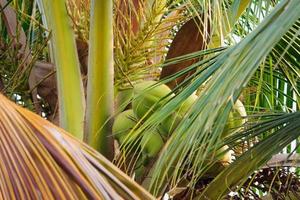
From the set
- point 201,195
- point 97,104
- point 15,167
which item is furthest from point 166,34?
point 15,167

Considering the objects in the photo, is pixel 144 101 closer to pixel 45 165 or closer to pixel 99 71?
pixel 99 71

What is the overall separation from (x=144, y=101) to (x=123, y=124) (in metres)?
0.07

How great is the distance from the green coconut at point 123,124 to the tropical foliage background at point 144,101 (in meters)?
0.01

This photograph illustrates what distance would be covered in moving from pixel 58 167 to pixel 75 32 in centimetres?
65

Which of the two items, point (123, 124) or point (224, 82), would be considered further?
point (123, 124)

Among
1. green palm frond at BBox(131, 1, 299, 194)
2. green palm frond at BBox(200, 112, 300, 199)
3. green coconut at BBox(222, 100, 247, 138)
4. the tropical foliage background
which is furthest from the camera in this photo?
green coconut at BBox(222, 100, 247, 138)

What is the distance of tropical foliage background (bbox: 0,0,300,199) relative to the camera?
91 cm

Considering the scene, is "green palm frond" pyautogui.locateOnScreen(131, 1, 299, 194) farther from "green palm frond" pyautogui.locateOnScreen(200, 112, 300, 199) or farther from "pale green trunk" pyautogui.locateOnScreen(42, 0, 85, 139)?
"pale green trunk" pyautogui.locateOnScreen(42, 0, 85, 139)

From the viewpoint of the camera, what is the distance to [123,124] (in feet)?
4.61

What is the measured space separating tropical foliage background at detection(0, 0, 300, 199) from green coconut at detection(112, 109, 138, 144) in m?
0.01

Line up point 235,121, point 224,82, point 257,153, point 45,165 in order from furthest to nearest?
point 235,121
point 257,153
point 45,165
point 224,82

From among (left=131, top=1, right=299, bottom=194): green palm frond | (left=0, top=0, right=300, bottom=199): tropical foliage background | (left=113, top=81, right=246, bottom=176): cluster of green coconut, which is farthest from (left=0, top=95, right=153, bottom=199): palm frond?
(left=113, top=81, right=246, bottom=176): cluster of green coconut

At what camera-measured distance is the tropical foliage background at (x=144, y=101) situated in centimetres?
91

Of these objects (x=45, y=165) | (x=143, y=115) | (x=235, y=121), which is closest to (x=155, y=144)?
(x=143, y=115)
